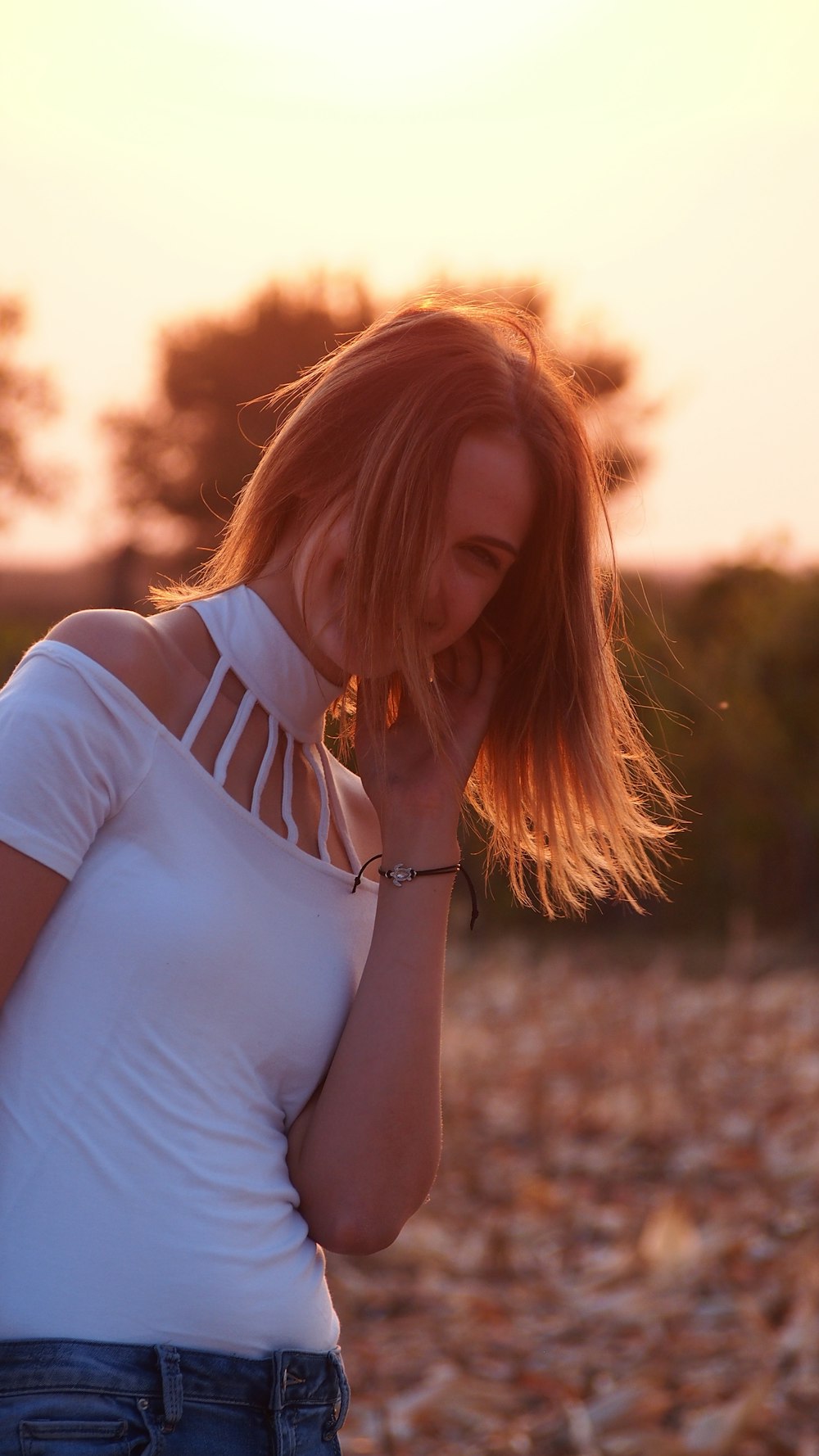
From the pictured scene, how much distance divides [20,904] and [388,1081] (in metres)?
0.51

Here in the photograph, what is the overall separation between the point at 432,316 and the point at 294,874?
76 cm

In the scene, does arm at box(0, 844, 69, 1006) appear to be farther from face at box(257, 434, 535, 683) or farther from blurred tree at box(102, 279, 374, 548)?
blurred tree at box(102, 279, 374, 548)

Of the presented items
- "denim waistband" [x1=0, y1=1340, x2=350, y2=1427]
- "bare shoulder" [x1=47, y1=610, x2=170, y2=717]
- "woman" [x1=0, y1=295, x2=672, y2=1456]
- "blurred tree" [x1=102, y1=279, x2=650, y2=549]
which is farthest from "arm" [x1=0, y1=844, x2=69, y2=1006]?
"blurred tree" [x1=102, y1=279, x2=650, y2=549]

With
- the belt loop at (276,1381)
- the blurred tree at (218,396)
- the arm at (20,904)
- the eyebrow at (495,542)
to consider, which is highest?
A: the eyebrow at (495,542)

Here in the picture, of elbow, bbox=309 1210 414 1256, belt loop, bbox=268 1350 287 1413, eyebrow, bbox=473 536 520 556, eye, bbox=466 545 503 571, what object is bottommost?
belt loop, bbox=268 1350 287 1413

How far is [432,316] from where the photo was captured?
1.99 m

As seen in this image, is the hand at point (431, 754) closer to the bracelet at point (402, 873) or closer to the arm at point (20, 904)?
the bracelet at point (402, 873)

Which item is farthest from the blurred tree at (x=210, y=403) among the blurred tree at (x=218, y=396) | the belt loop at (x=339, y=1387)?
the belt loop at (x=339, y=1387)

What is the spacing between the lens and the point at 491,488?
1925 mm

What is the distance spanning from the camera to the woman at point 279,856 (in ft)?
5.02

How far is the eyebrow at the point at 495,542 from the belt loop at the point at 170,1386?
3.29ft

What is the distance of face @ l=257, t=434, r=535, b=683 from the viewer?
185 centimetres

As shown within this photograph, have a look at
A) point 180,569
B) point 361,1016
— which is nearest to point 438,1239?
point 361,1016

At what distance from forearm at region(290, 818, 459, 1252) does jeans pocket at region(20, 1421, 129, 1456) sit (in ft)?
1.12
